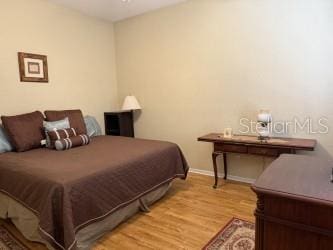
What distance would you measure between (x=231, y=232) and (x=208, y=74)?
2.15 m

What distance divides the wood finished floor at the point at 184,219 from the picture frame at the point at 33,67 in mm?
1849

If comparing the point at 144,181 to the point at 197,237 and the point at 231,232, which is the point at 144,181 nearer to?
the point at 197,237

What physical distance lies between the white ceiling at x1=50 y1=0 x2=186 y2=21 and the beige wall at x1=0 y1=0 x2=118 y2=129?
6.4 inches

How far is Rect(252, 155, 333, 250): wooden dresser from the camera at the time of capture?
104 centimetres

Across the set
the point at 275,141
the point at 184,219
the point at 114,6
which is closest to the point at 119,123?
the point at 114,6

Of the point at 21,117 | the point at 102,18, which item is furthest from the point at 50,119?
the point at 102,18

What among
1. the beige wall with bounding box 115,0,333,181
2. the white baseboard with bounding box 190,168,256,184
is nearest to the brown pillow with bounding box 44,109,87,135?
the beige wall with bounding box 115,0,333,181

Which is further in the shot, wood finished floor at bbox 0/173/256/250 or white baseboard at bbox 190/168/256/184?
white baseboard at bbox 190/168/256/184

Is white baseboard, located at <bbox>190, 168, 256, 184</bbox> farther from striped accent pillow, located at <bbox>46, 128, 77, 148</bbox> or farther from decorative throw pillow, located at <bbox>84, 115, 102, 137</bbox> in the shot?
striped accent pillow, located at <bbox>46, 128, 77, 148</bbox>

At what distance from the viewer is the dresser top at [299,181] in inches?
41.9

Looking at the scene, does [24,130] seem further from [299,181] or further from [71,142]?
[299,181]

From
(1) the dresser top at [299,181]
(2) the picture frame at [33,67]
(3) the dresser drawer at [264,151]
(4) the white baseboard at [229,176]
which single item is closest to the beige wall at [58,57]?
(2) the picture frame at [33,67]

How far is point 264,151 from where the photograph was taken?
271cm

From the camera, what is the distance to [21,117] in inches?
114
